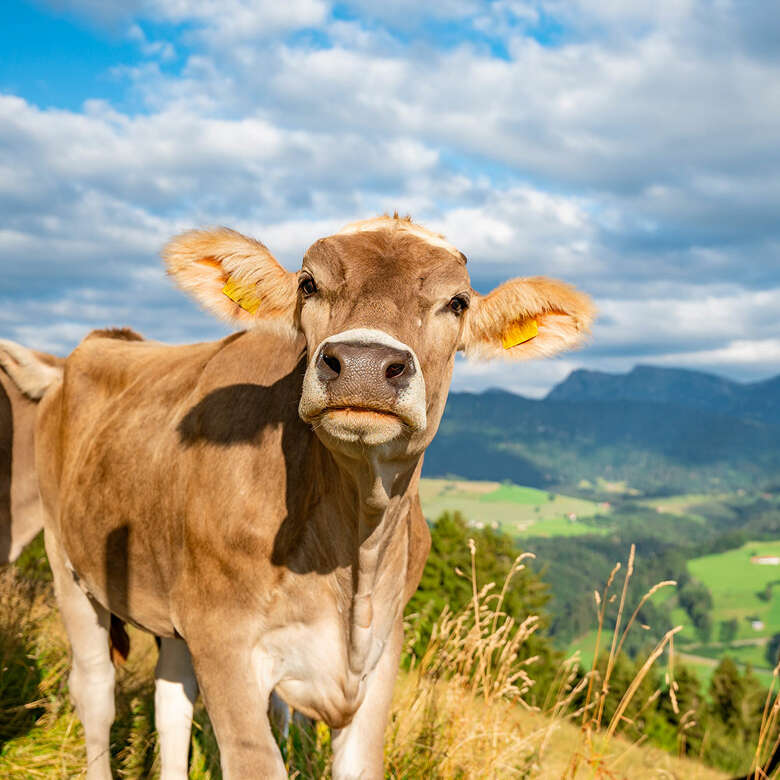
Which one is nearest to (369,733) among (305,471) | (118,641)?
(305,471)

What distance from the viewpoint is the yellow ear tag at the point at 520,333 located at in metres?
3.88

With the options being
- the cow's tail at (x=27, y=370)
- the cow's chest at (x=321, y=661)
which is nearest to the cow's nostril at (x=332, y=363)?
the cow's chest at (x=321, y=661)

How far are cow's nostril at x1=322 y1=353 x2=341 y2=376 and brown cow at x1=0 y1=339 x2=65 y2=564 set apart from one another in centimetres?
494

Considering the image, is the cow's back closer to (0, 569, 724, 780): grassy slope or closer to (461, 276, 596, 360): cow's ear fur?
(461, 276, 596, 360): cow's ear fur

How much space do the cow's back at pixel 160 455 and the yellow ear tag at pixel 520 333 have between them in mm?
1066

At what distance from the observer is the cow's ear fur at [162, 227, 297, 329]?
12.2ft

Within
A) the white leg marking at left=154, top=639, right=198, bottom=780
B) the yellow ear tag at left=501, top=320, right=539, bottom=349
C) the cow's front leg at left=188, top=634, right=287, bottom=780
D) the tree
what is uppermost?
the yellow ear tag at left=501, top=320, right=539, bottom=349

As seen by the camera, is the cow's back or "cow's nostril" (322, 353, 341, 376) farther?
the cow's back

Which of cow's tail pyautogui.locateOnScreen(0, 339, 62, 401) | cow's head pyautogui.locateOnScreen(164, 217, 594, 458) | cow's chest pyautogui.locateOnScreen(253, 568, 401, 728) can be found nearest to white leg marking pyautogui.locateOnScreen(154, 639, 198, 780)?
cow's chest pyautogui.locateOnScreen(253, 568, 401, 728)

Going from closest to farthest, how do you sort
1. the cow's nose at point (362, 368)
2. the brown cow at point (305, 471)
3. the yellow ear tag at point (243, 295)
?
1. the cow's nose at point (362, 368)
2. the brown cow at point (305, 471)
3. the yellow ear tag at point (243, 295)

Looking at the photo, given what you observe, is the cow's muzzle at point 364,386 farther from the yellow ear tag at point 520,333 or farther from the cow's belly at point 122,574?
the cow's belly at point 122,574

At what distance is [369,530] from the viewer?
336 cm

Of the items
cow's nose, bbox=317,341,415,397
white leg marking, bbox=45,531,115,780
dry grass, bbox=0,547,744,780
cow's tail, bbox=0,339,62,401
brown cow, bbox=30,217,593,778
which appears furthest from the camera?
cow's tail, bbox=0,339,62,401

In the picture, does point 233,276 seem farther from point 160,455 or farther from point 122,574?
point 122,574
